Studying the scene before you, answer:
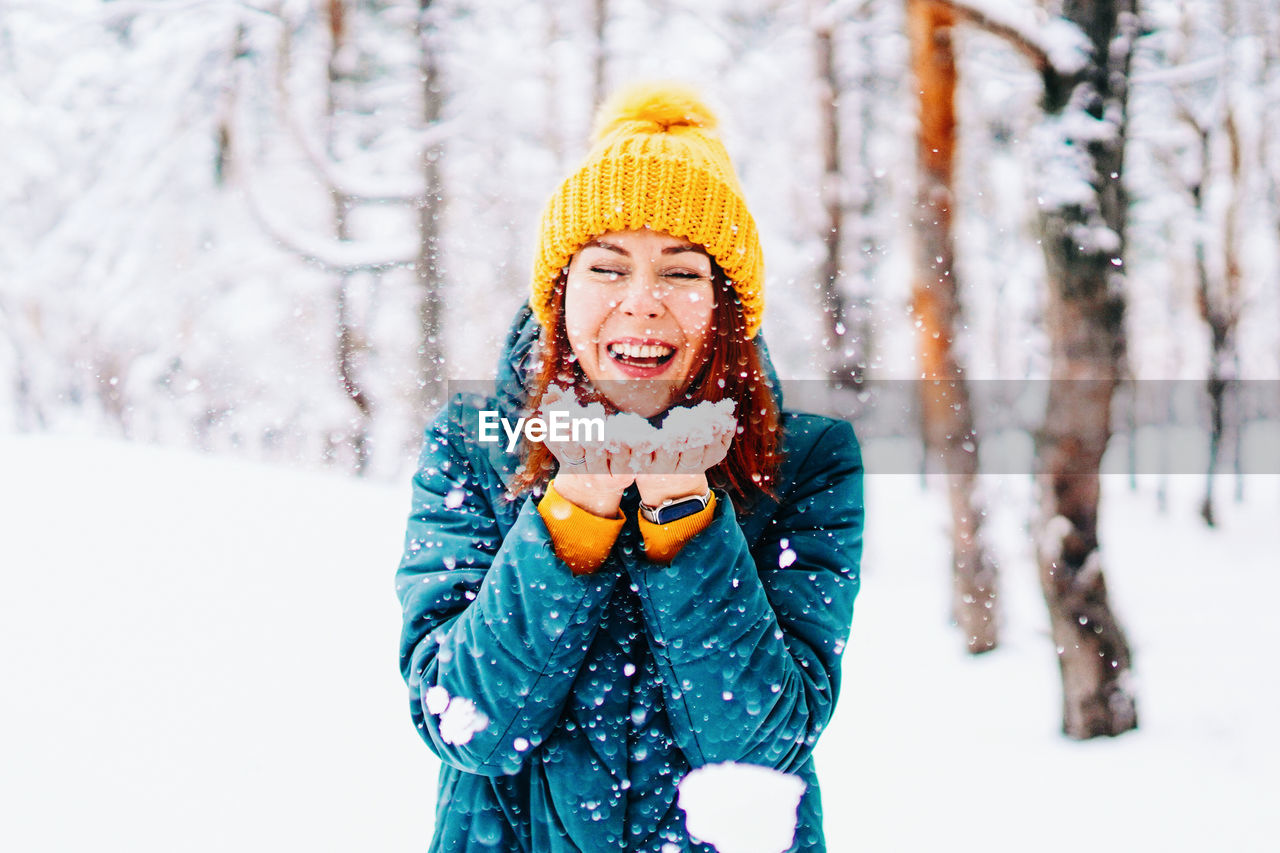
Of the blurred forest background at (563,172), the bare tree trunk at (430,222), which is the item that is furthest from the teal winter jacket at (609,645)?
the bare tree trunk at (430,222)

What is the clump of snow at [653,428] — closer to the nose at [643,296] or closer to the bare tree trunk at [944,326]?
the nose at [643,296]

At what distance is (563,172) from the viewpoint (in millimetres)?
4145

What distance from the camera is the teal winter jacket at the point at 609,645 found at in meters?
1.18

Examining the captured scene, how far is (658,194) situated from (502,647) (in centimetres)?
85

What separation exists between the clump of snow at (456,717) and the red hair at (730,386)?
390mm

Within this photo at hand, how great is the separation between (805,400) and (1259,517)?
1304 cm

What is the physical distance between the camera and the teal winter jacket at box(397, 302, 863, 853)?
1182 millimetres

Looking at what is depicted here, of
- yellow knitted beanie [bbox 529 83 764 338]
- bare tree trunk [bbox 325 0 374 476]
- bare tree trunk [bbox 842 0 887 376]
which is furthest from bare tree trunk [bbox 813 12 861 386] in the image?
yellow knitted beanie [bbox 529 83 764 338]

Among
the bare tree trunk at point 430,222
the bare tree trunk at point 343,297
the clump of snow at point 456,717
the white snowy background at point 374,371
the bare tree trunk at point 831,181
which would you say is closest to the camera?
the clump of snow at point 456,717

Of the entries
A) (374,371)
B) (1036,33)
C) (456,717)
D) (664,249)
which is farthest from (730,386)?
(374,371)

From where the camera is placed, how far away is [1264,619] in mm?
8016

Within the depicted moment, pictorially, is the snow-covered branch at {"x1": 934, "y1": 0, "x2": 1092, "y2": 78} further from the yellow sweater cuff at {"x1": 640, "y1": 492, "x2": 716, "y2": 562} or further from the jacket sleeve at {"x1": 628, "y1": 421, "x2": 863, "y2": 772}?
the yellow sweater cuff at {"x1": 640, "y1": 492, "x2": 716, "y2": 562}

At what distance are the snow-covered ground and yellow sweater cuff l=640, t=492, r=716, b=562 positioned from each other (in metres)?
2.99

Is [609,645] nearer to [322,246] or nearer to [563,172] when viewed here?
[563,172]
